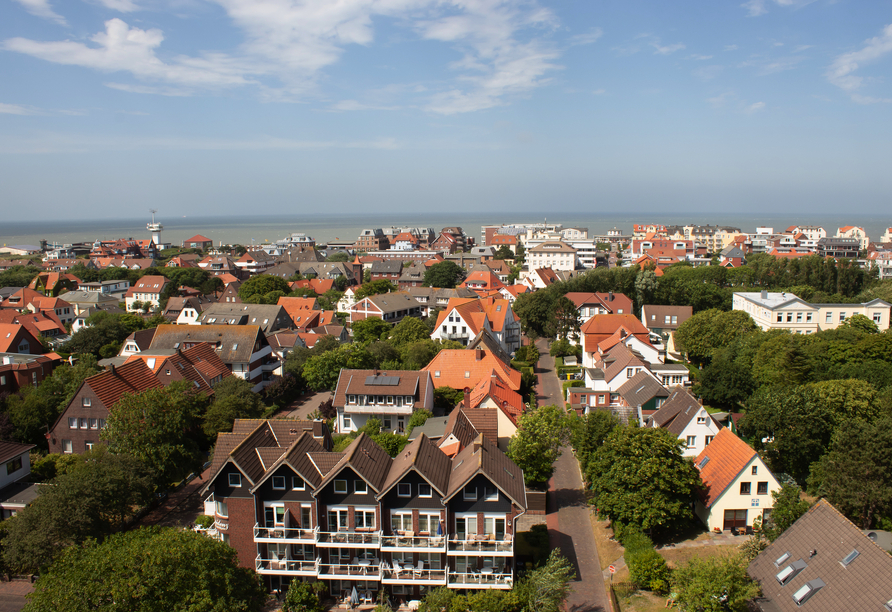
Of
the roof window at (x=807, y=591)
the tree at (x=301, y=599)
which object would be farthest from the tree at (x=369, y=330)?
the roof window at (x=807, y=591)

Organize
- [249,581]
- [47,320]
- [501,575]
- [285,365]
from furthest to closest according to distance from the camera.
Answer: [47,320] < [285,365] < [501,575] < [249,581]

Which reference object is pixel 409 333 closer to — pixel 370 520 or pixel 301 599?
pixel 370 520

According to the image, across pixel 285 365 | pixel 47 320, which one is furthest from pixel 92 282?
pixel 285 365

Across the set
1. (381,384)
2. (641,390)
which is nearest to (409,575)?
(381,384)

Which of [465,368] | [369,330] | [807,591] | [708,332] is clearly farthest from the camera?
[369,330]

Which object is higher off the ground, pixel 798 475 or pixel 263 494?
pixel 263 494

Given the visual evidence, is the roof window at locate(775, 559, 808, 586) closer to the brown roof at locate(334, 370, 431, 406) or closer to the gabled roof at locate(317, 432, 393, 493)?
the gabled roof at locate(317, 432, 393, 493)

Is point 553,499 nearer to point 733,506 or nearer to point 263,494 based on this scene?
point 733,506
